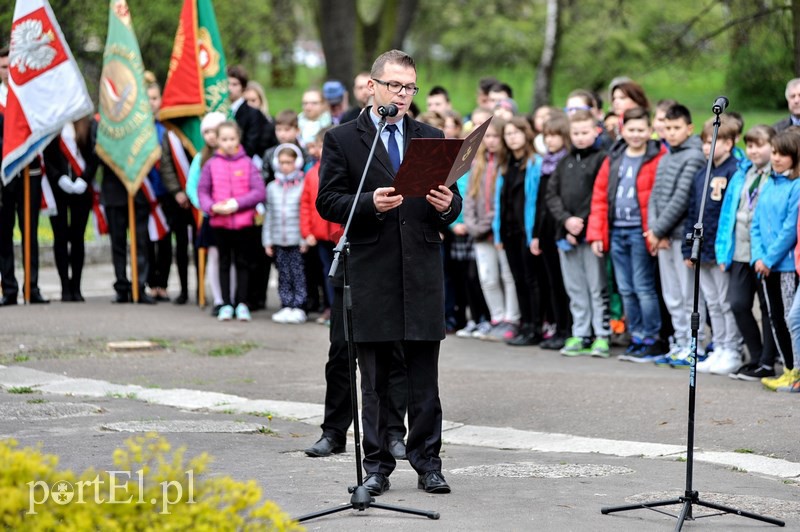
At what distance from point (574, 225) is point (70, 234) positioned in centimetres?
600

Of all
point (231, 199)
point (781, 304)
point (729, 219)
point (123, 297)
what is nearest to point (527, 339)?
point (729, 219)

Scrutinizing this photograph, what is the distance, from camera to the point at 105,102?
14641mm

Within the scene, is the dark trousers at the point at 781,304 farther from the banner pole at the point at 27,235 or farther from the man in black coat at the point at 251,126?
the banner pole at the point at 27,235

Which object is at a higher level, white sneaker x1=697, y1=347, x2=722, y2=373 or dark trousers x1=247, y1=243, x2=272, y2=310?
dark trousers x1=247, y1=243, x2=272, y2=310

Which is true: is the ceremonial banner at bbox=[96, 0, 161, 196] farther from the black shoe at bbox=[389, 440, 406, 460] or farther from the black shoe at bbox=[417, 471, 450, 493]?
the black shoe at bbox=[417, 471, 450, 493]

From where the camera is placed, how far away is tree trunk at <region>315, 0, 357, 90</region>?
22.5m

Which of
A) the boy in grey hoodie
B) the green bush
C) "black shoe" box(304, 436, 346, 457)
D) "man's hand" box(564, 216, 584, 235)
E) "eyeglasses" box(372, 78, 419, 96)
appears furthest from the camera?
"man's hand" box(564, 216, 584, 235)

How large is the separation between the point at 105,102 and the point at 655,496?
394 inches

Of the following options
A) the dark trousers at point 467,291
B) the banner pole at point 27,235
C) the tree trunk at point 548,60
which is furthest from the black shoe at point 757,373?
Answer: the tree trunk at point 548,60

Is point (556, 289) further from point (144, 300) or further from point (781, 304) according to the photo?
point (144, 300)

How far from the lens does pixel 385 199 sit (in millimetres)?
6098

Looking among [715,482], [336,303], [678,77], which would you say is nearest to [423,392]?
[336,303]

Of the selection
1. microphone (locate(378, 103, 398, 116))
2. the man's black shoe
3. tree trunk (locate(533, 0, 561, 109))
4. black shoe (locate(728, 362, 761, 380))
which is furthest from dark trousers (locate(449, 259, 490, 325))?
tree trunk (locate(533, 0, 561, 109))

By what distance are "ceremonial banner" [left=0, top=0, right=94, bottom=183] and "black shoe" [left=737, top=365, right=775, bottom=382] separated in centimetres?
777
